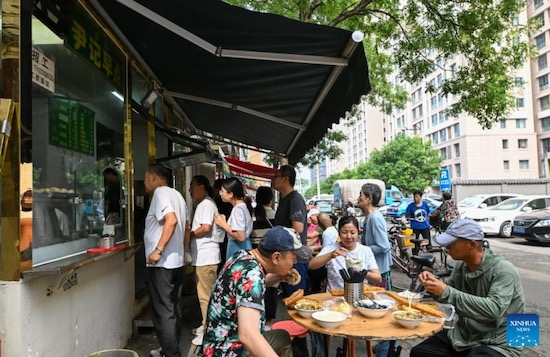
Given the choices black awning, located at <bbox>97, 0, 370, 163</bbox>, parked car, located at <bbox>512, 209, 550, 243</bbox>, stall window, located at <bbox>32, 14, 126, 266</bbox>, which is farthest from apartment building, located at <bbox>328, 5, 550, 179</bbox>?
stall window, located at <bbox>32, 14, 126, 266</bbox>

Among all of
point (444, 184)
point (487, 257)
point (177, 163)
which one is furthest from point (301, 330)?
point (444, 184)

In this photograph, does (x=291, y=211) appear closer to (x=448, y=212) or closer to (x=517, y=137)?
(x=448, y=212)

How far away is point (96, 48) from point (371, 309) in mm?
3322

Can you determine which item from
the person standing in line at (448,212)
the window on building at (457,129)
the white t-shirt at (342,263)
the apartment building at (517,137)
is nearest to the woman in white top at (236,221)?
the white t-shirt at (342,263)

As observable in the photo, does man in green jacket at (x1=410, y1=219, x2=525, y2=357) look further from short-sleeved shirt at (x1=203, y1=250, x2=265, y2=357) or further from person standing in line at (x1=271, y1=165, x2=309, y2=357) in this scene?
person standing in line at (x1=271, y1=165, x2=309, y2=357)

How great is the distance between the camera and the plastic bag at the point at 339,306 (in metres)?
2.66

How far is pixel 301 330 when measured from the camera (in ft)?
10.1

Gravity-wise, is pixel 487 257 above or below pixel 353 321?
above

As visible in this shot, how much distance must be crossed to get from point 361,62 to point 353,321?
78.0 inches

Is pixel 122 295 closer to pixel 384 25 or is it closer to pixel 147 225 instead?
pixel 147 225

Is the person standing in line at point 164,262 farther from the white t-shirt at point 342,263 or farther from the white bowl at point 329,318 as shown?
the white bowl at point 329,318

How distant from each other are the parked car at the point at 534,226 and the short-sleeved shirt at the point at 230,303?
12487 millimetres

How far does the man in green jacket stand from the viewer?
2438 mm

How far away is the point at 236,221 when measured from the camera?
4.17 metres
